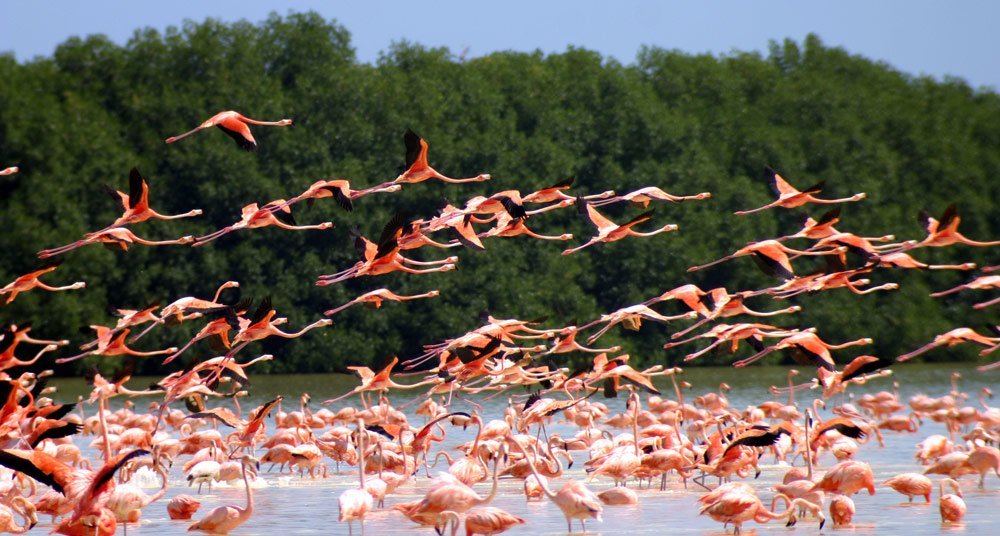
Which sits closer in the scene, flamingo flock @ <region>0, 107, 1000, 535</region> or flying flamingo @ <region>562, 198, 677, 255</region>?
flamingo flock @ <region>0, 107, 1000, 535</region>

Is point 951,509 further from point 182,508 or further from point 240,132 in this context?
point 240,132

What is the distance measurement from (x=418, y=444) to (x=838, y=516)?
4.82 meters

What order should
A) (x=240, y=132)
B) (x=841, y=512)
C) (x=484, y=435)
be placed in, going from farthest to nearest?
(x=484, y=435) → (x=240, y=132) → (x=841, y=512)

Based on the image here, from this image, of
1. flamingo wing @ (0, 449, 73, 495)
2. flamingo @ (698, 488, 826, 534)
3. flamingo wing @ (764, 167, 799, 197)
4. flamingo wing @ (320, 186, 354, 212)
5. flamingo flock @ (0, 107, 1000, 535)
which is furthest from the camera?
flamingo wing @ (764, 167, 799, 197)

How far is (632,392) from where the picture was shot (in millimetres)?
16859

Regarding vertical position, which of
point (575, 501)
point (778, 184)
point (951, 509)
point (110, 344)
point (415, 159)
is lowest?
point (951, 509)

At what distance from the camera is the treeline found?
1414 inches

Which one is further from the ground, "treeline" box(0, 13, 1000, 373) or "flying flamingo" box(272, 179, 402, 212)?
"treeline" box(0, 13, 1000, 373)

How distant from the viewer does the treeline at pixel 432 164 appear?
35.9 meters

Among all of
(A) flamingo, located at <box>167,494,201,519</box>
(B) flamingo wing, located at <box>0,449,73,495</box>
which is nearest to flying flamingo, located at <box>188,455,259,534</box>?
(A) flamingo, located at <box>167,494,201,519</box>

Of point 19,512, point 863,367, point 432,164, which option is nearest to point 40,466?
point 19,512

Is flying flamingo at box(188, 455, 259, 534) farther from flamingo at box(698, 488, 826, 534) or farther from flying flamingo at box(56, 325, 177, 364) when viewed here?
flamingo at box(698, 488, 826, 534)

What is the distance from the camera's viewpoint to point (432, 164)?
39719 millimetres

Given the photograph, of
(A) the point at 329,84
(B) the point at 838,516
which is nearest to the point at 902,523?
(B) the point at 838,516
